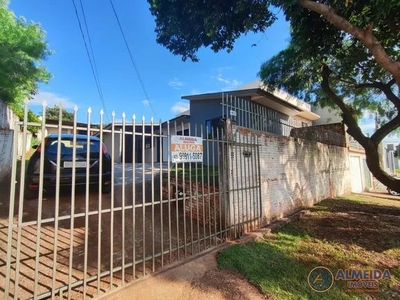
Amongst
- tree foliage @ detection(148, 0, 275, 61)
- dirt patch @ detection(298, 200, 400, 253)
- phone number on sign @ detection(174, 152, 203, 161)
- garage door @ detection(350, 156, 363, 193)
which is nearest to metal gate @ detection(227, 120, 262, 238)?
phone number on sign @ detection(174, 152, 203, 161)

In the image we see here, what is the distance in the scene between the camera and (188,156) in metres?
3.96

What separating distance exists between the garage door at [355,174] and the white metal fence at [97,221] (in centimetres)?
1183

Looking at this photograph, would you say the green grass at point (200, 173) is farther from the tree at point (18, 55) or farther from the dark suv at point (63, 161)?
the tree at point (18, 55)

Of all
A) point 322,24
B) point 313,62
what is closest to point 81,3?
point 322,24

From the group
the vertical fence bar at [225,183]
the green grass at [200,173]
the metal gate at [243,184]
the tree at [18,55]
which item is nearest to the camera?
the green grass at [200,173]

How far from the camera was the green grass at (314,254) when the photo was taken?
325 centimetres

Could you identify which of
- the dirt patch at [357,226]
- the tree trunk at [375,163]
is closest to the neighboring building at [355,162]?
the tree trunk at [375,163]

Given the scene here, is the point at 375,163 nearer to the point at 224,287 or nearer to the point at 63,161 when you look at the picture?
the point at 224,287

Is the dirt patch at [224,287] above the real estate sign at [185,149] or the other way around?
the other way around

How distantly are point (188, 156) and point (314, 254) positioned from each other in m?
3.14

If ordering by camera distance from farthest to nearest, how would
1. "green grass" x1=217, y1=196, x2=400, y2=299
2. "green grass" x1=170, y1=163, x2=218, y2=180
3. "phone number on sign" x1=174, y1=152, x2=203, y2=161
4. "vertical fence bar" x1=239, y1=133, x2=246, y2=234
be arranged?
1. "vertical fence bar" x1=239, y1=133, x2=246, y2=234
2. "green grass" x1=170, y1=163, x2=218, y2=180
3. "phone number on sign" x1=174, y1=152, x2=203, y2=161
4. "green grass" x1=217, y1=196, x2=400, y2=299

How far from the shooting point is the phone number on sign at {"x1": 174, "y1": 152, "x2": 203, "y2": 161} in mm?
3779

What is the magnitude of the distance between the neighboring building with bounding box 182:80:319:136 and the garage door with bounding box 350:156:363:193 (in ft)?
14.7

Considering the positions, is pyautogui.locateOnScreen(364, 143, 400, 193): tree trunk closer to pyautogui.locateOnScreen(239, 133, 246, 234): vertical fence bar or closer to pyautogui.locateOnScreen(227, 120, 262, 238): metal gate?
pyautogui.locateOnScreen(227, 120, 262, 238): metal gate
